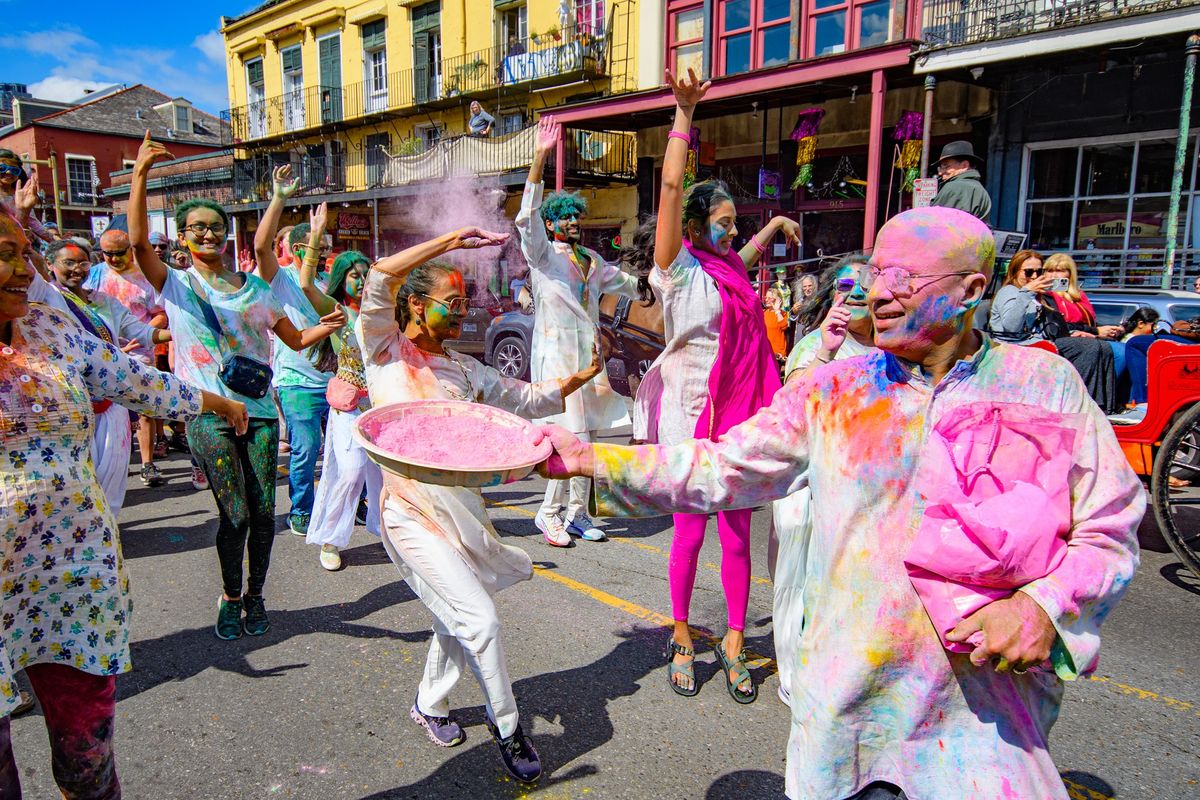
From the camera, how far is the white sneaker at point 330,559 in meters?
5.04

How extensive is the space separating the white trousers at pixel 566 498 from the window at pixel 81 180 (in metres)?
49.0

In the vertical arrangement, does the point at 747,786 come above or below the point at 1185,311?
below

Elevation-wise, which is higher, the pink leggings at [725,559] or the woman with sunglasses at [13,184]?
the woman with sunglasses at [13,184]

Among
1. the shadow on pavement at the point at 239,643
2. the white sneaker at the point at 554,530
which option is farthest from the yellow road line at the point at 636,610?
the shadow on pavement at the point at 239,643

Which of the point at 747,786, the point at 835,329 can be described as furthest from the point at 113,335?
the point at 747,786

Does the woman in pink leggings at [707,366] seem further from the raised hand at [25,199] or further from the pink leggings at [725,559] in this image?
the raised hand at [25,199]

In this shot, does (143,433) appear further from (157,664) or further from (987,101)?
(987,101)

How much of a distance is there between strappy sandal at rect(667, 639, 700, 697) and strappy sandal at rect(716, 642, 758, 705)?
0.46 ft

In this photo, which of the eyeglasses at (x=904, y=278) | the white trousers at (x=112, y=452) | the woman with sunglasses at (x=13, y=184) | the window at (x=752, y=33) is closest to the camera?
the eyeglasses at (x=904, y=278)

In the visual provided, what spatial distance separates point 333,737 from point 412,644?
829mm

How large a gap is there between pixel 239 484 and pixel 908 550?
3266 millimetres

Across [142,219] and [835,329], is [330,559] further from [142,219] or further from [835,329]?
[835,329]

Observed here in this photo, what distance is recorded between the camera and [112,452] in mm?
5055

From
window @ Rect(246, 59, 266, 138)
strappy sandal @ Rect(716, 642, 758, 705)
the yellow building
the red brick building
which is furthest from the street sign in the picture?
the red brick building
